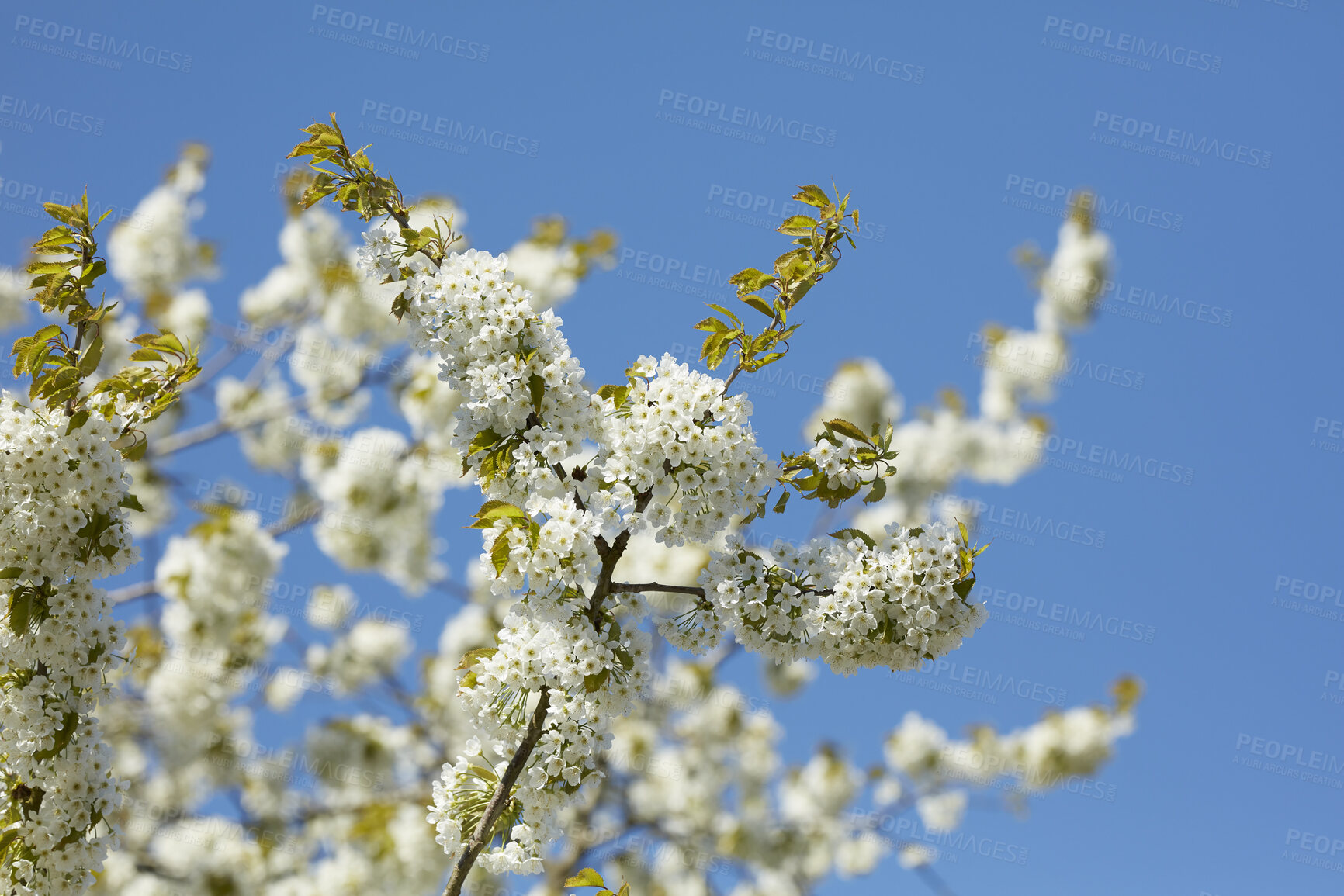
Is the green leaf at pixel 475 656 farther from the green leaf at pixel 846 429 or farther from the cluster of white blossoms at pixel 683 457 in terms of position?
the green leaf at pixel 846 429

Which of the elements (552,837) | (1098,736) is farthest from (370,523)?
(1098,736)

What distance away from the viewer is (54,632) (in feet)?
9.69

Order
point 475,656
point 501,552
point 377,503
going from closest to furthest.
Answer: point 501,552 → point 475,656 → point 377,503

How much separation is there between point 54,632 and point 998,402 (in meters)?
11.4

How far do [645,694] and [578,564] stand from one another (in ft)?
1.58

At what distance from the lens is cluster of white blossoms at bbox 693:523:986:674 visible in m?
2.62

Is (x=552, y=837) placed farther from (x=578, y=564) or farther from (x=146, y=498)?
(x=146, y=498)

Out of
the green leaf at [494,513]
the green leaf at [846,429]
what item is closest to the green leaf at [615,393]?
the green leaf at [494,513]

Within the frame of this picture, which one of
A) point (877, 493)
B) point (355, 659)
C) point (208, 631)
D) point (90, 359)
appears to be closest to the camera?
point (877, 493)

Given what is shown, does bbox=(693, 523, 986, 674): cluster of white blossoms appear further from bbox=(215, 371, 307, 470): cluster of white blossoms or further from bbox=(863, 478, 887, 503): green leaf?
bbox=(215, 371, 307, 470): cluster of white blossoms

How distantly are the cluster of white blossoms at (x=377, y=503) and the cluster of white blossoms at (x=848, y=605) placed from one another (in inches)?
273

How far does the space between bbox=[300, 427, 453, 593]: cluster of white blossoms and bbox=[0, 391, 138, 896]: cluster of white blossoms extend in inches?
237

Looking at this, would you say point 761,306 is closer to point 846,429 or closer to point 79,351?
point 846,429

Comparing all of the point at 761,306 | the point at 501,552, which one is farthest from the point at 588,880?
the point at 761,306
